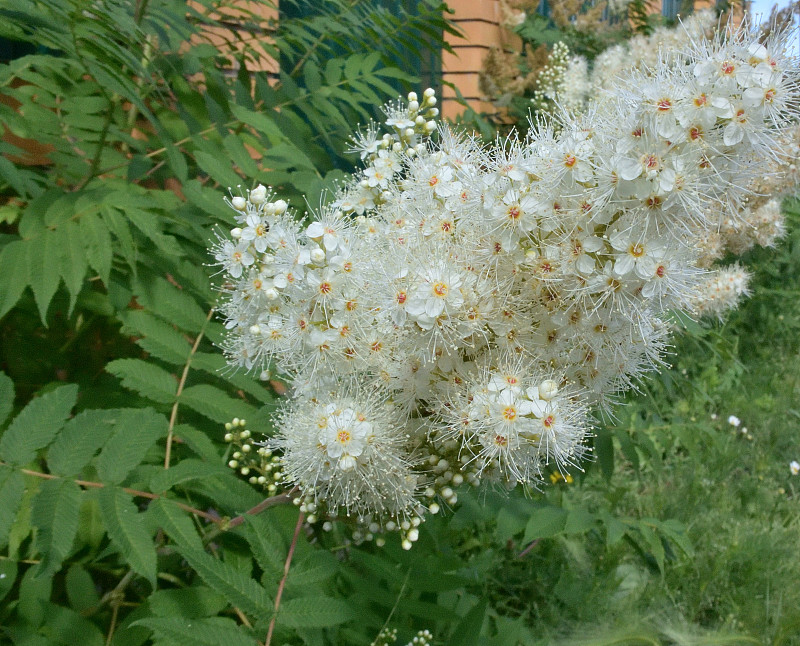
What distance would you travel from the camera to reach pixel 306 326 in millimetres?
1217

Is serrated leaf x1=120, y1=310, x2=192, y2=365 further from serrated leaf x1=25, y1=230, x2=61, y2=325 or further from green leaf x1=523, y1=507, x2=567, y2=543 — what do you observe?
green leaf x1=523, y1=507, x2=567, y2=543

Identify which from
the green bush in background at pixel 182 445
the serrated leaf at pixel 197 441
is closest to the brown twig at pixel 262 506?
the green bush in background at pixel 182 445

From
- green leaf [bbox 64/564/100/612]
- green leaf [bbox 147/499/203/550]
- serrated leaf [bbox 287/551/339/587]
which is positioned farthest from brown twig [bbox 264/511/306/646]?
green leaf [bbox 64/564/100/612]

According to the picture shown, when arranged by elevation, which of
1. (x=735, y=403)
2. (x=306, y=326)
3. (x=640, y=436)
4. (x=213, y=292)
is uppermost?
(x=306, y=326)

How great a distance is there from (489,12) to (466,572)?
5.08 metres

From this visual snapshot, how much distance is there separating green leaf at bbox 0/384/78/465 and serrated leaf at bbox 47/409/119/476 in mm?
23

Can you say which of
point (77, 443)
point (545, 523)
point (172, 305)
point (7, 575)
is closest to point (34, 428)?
point (77, 443)

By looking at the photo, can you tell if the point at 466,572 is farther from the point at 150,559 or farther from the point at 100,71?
the point at 100,71

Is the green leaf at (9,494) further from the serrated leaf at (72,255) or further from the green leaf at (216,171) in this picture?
the green leaf at (216,171)

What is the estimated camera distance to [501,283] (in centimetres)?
111

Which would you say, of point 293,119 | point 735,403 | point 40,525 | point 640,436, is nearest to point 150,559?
point 40,525

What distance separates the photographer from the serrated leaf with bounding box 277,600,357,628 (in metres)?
1.22

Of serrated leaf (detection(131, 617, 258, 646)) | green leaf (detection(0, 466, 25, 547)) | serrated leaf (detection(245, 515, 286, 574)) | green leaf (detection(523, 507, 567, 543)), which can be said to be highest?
green leaf (detection(0, 466, 25, 547))

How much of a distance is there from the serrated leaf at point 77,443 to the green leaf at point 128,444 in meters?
0.02
